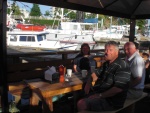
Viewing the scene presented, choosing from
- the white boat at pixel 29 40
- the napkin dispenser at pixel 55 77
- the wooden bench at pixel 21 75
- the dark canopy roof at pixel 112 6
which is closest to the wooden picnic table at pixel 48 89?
the napkin dispenser at pixel 55 77

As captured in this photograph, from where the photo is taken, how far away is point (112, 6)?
19.5 ft

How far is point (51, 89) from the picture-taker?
298 centimetres

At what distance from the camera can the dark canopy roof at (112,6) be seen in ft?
14.5

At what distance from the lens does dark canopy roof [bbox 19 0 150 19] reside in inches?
174

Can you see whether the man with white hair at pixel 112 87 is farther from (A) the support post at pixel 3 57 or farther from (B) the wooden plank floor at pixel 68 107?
(B) the wooden plank floor at pixel 68 107

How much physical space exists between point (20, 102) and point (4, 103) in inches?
51.1

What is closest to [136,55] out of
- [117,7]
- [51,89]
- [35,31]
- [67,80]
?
[67,80]

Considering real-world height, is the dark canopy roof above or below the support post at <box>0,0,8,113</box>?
above

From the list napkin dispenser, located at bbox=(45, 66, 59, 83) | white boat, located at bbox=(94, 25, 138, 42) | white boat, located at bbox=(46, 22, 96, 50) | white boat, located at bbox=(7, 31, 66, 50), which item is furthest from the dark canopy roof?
white boat, located at bbox=(94, 25, 138, 42)

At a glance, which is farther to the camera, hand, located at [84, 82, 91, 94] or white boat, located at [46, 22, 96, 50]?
white boat, located at [46, 22, 96, 50]

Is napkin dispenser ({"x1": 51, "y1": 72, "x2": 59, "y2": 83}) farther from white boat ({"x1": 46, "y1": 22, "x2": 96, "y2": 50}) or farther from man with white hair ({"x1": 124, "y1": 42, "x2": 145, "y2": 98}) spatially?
white boat ({"x1": 46, "y1": 22, "x2": 96, "y2": 50})

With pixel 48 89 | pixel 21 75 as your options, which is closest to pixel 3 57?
pixel 48 89

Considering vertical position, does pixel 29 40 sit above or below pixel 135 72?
above

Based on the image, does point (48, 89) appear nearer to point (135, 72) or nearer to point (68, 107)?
point (135, 72)
